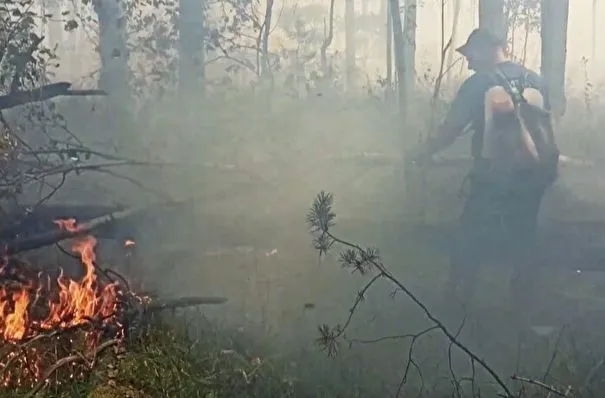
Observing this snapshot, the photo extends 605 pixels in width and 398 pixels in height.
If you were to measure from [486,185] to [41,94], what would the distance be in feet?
7.98

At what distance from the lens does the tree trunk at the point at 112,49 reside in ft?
13.3

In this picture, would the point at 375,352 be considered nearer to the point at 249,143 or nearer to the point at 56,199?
the point at 249,143

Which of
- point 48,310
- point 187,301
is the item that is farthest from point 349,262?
point 48,310

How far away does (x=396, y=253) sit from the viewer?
390 cm

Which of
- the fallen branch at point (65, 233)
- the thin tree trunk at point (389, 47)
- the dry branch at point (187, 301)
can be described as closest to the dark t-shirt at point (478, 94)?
the thin tree trunk at point (389, 47)

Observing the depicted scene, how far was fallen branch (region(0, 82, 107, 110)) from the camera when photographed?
163 inches

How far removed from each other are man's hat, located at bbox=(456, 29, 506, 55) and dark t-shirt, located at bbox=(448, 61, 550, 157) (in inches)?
4.4

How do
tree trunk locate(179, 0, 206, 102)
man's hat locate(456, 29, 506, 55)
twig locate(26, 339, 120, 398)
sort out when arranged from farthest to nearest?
tree trunk locate(179, 0, 206, 102)
man's hat locate(456, 29, 506, 55)
twig locate(26, 339, 120, 398)

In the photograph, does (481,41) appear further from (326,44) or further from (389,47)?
(326,44)

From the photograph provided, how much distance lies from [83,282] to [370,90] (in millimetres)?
1808

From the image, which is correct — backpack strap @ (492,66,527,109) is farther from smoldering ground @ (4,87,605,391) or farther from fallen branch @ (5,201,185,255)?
fallen branch @ (5,201,185,255)

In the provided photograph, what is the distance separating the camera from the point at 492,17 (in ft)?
12.3

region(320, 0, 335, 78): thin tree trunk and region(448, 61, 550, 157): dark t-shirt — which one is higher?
region(320, 0, 335, 78): thin tree trunk

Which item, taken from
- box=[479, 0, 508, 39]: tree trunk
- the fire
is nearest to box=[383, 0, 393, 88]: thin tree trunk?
box=[479, 0, 508, 39]: tree trunk
